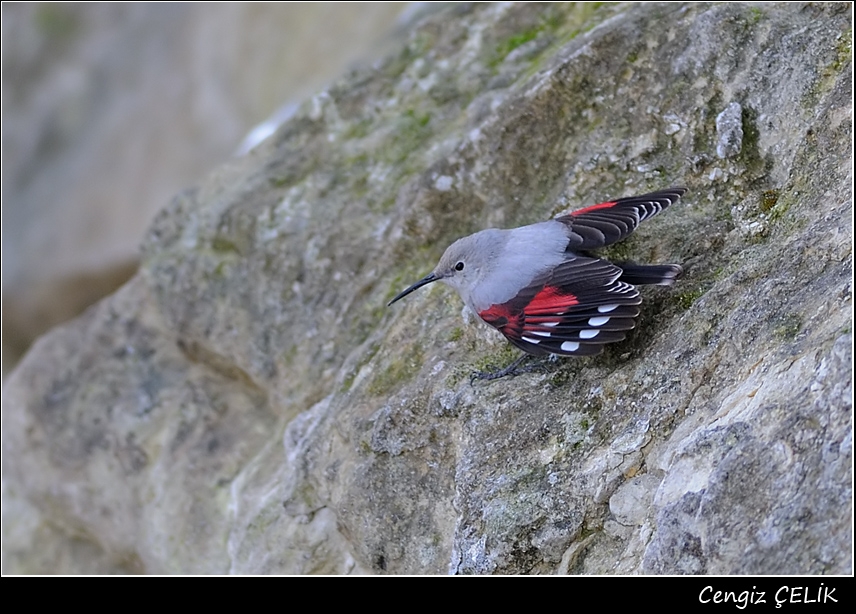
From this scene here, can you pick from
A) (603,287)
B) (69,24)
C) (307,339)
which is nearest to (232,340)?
(307,339)

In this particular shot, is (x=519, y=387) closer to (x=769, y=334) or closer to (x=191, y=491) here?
(x=769, y=334)

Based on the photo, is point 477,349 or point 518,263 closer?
point 518,263

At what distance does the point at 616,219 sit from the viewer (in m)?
3.98

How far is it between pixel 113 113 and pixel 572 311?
13115mm

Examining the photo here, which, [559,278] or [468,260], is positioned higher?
[468,260]

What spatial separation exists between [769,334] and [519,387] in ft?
4.06

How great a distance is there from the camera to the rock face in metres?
3.08

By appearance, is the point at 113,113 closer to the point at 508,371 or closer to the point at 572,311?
the point at 508,371

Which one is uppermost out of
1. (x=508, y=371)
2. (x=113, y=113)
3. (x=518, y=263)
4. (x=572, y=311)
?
(x=113, y=113)

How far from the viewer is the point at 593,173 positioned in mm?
4719

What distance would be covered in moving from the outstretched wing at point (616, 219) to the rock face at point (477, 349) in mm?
236

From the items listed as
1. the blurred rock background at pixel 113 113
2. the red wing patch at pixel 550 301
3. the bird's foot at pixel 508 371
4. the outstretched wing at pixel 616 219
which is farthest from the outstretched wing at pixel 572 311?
the blurred rock background at pixel 113 113

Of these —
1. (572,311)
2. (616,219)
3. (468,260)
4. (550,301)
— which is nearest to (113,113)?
(468,260)

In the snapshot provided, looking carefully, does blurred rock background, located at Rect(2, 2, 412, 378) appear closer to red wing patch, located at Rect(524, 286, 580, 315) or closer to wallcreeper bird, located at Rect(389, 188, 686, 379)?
wallcreeper bird, located at Rect(389, 188, 686, 379)
